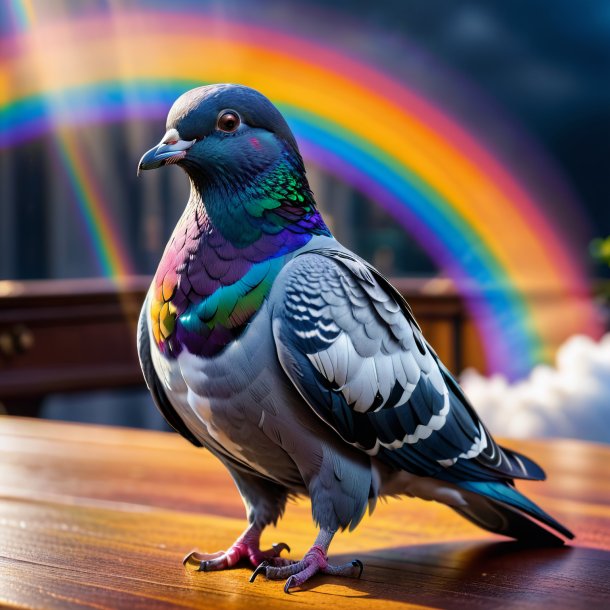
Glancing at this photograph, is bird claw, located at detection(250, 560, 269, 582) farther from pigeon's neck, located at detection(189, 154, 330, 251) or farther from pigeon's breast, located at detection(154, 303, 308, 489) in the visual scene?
pigeon's neck, located at detection(189, 154, 330, 251)

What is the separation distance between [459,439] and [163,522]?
14.8 inches

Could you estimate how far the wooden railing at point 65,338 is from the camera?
2.09 m

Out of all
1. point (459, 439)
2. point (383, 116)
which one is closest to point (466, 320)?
point (383, 116)

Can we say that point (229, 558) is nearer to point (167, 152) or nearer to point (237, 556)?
point (237, 556)

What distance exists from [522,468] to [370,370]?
23cm

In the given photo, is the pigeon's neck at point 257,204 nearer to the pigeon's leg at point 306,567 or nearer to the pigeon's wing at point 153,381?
the pigeon's wing at point 153,381

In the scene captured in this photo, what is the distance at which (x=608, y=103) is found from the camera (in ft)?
12.7

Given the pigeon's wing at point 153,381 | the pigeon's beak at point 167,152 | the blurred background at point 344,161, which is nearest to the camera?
the pigeon's beak at point 167,152

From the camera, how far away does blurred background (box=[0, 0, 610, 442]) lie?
2.66 metres

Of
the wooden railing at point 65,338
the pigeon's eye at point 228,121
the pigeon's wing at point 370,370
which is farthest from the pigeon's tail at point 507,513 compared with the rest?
the wooden railing at point 65,338

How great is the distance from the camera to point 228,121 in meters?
0.61

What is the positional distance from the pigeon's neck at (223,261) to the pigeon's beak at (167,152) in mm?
45

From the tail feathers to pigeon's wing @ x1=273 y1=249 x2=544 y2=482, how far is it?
0.02 meters

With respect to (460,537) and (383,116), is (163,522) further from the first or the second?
(383,116)
